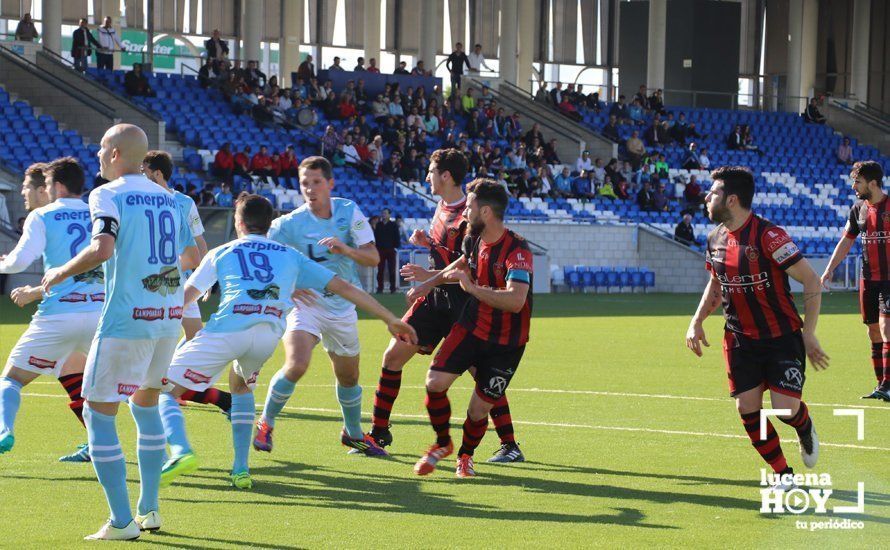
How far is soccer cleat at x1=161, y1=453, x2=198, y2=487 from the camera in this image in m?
7.29

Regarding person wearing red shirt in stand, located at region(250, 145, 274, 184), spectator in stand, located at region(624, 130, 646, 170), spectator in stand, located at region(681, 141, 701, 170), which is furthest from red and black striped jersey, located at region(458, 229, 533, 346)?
spectator in stand, located at region(681, 141, 701, 170)

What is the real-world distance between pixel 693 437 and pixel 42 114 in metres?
26.7

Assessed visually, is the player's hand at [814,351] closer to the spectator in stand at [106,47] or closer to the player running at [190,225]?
the player running at [190,225]

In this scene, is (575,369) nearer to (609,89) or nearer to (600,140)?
(600,140)

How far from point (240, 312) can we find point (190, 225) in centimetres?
173

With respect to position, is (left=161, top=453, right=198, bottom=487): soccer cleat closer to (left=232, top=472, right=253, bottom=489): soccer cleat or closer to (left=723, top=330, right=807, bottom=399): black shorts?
(left=232, top=472, right=253, bottom=489): soccer cleat

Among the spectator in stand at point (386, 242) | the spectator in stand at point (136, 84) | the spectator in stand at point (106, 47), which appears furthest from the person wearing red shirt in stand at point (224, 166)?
the spectator in stand at point (106, 47)

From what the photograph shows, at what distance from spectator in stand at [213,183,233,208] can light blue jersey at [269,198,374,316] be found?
1980 cm

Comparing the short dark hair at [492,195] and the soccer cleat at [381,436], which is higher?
the short dark hair at [492,195]

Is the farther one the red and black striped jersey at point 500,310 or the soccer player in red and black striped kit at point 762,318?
the red and black striped jersey at point 500,310

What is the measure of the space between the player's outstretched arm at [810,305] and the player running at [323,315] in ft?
9.27

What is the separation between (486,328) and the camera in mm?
8344

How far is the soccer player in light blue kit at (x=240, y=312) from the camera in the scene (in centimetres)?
755

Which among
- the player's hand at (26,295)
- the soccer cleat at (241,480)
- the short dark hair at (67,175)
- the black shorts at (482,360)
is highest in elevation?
the short dark hair at (67,175)
